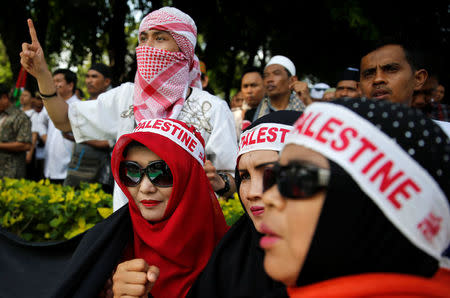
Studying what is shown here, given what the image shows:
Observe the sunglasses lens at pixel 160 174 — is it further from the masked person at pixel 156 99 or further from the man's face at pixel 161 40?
the man's face at pixel 161 40

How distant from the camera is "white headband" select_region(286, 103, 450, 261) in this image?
1060mm

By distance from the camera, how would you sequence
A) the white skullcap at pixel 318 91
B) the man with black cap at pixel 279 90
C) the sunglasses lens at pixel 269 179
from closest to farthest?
the sunglasses lens at pixel 269 179, the man with black cap at pixel 279 90, the white skullcap at pixel 318 91

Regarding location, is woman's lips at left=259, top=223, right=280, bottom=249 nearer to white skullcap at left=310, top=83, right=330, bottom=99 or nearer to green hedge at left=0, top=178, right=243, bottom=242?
green hedge at left=0, top=178, right=243, bottom=242

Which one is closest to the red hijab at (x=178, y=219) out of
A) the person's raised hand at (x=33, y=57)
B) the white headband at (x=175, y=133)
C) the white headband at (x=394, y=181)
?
the white headband at (x=175, y=133)

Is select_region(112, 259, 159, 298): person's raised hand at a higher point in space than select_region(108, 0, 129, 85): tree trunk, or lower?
lower

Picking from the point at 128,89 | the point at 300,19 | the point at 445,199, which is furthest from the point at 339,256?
the point at 300,19

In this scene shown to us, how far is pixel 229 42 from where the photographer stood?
12719 millimetres

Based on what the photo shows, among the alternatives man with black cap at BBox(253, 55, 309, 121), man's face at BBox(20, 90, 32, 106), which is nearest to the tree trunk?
man's face at BBox(20, 90, 32, 106)

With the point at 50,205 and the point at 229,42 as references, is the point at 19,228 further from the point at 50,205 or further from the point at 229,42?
the point at 229,42

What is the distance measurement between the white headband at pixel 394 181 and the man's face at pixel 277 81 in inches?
169

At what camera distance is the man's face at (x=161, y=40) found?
9.21ft

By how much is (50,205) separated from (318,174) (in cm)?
336

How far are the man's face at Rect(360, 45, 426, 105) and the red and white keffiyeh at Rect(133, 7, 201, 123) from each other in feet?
4.33

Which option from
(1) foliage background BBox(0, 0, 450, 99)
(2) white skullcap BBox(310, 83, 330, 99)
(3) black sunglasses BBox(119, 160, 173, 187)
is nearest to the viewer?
(3) black sunglasses BBox(119, 160, 173, 187)
